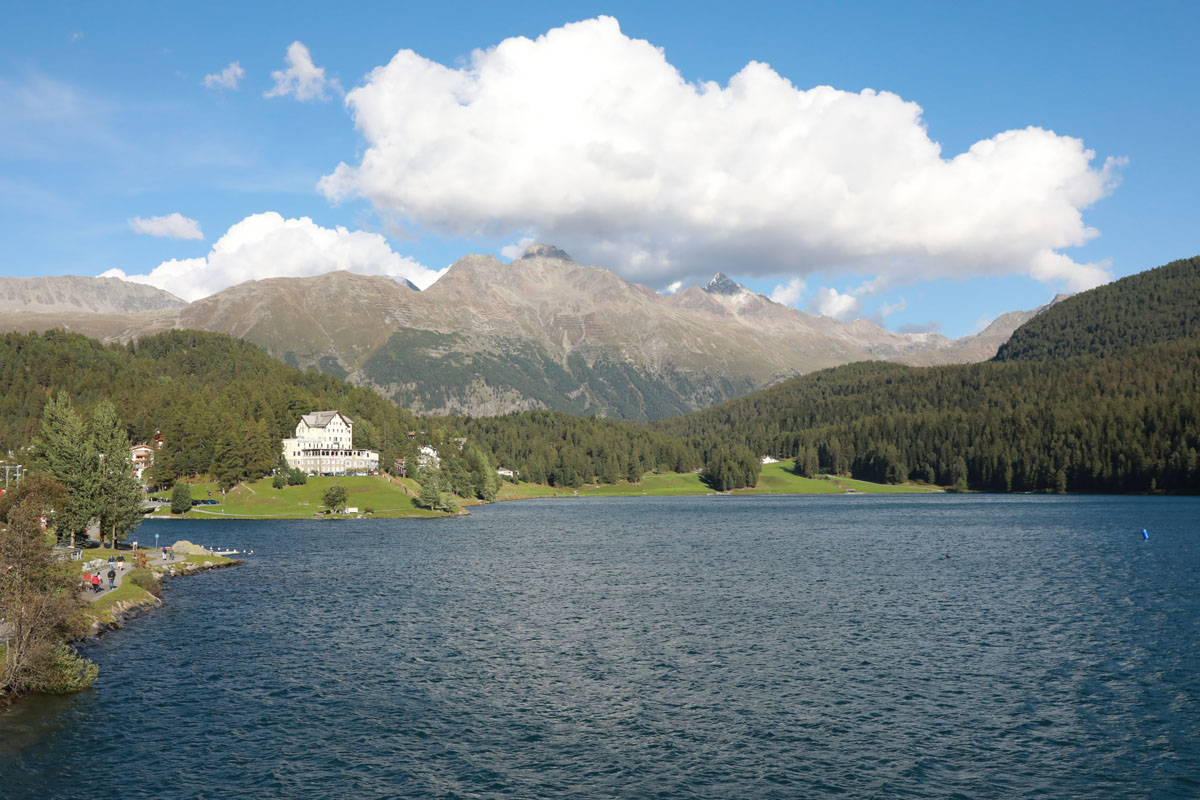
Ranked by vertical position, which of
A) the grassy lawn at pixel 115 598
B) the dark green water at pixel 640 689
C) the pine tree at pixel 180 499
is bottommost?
the dark green water at pixel 640 689

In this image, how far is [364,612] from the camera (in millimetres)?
77375

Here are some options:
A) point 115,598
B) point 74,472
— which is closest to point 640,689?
point 115,598

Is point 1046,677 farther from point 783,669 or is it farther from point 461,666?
point 461,666

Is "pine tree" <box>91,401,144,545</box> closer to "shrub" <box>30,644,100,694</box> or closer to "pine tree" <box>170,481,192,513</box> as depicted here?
"shrub" <box>30,644,100,694</box>

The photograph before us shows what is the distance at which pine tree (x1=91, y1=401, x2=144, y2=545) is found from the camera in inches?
4184

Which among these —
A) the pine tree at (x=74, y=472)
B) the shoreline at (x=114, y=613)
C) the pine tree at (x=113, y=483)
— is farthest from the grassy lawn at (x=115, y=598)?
the pine tree at (x=113, y=483)

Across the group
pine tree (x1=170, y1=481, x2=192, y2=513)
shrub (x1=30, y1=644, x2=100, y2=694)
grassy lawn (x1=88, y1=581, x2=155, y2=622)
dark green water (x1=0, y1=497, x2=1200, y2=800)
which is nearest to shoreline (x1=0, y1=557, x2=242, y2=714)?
grassy lawn (x1=88, y1=581, x2=155, y2=622)

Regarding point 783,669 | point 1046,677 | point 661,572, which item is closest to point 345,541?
point 661,572

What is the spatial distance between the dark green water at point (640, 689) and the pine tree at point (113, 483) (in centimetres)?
1964

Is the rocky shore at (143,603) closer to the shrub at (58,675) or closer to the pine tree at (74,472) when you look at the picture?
the pine tree at (74,472)

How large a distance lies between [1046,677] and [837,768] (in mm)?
23636

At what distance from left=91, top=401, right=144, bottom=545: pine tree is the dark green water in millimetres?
19642

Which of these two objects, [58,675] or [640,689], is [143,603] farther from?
[640,689]

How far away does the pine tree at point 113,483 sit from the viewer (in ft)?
349
